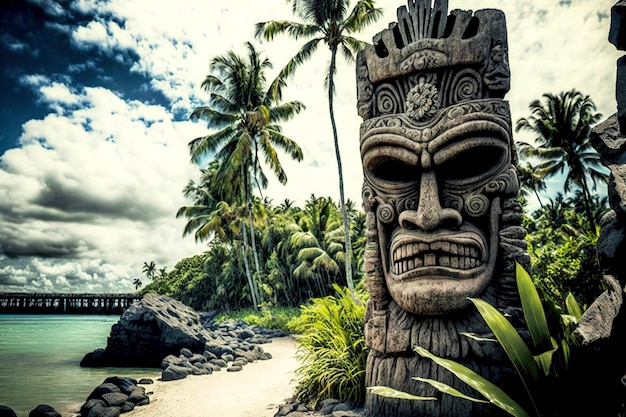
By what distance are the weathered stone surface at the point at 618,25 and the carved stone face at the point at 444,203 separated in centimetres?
166

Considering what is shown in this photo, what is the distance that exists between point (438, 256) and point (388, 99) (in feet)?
5.31

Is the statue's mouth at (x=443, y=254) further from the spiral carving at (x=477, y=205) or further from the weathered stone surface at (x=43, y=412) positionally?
the weathered stone surface at (x=43, y=412)

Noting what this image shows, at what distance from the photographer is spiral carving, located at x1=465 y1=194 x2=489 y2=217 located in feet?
11.3

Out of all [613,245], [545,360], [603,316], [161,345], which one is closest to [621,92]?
[613,245]

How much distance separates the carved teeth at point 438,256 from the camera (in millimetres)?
3350

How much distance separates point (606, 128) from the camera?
7.25 feet

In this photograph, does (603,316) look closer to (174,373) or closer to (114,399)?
(114,399)

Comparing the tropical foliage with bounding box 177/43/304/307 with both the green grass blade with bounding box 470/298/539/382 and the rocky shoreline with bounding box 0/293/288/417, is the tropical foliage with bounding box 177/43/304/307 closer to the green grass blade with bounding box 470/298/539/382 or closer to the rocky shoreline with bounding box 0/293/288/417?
the rocky shoreline with bounding box 0/293/288/417

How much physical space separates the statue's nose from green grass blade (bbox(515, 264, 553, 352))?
839mm

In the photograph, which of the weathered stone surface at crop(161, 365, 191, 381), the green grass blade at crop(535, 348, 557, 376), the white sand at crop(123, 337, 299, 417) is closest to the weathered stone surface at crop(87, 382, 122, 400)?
the white sand at crop(123, 337, 299, 417)

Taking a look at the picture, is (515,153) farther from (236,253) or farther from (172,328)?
(236,253)

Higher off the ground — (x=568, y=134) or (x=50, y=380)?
(x=568, y=134)

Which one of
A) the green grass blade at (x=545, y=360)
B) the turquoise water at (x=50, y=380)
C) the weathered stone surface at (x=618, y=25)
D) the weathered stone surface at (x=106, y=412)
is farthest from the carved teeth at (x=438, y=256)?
the turquoise water at (x=50, y=380)

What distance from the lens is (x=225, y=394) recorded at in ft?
17.9
